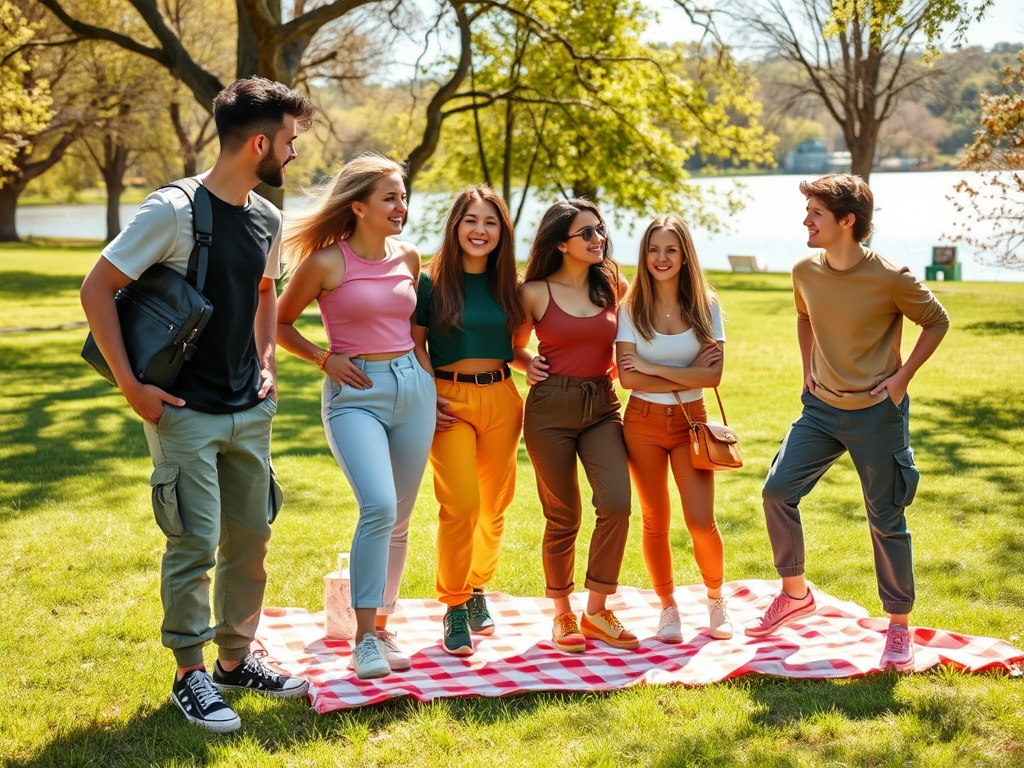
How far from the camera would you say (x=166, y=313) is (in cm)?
363

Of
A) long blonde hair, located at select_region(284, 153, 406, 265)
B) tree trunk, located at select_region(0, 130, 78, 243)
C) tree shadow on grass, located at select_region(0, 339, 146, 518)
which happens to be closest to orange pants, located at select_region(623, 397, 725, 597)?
long blonde hair, located at select_region(284, 153, 406, 265)

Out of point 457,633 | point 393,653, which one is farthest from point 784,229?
point 393,653

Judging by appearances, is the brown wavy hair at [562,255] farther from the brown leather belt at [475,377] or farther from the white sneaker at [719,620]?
the white sneaker at [719,620]

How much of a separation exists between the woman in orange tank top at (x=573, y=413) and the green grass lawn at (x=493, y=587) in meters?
0.74

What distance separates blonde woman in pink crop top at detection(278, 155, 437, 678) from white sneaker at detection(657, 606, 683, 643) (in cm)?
124

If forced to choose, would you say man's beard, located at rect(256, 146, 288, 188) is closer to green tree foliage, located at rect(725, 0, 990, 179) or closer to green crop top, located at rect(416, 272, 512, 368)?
green crop top, located at rect(416, 272, 512, 368)

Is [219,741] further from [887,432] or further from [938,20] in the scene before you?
[938,20]

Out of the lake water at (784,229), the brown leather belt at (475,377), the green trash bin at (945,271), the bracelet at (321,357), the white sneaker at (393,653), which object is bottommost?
the white sneaker at (393,653)

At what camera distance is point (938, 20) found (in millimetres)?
7457

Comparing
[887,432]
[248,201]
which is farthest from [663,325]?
[248,201]

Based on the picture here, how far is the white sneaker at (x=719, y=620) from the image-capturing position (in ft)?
16.0

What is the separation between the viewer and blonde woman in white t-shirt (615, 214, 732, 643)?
4758 millimetres

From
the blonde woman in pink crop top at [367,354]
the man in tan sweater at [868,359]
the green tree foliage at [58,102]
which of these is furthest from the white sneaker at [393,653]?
the green tree foliage at [58,102]

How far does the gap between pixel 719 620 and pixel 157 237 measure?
10.2 feet
